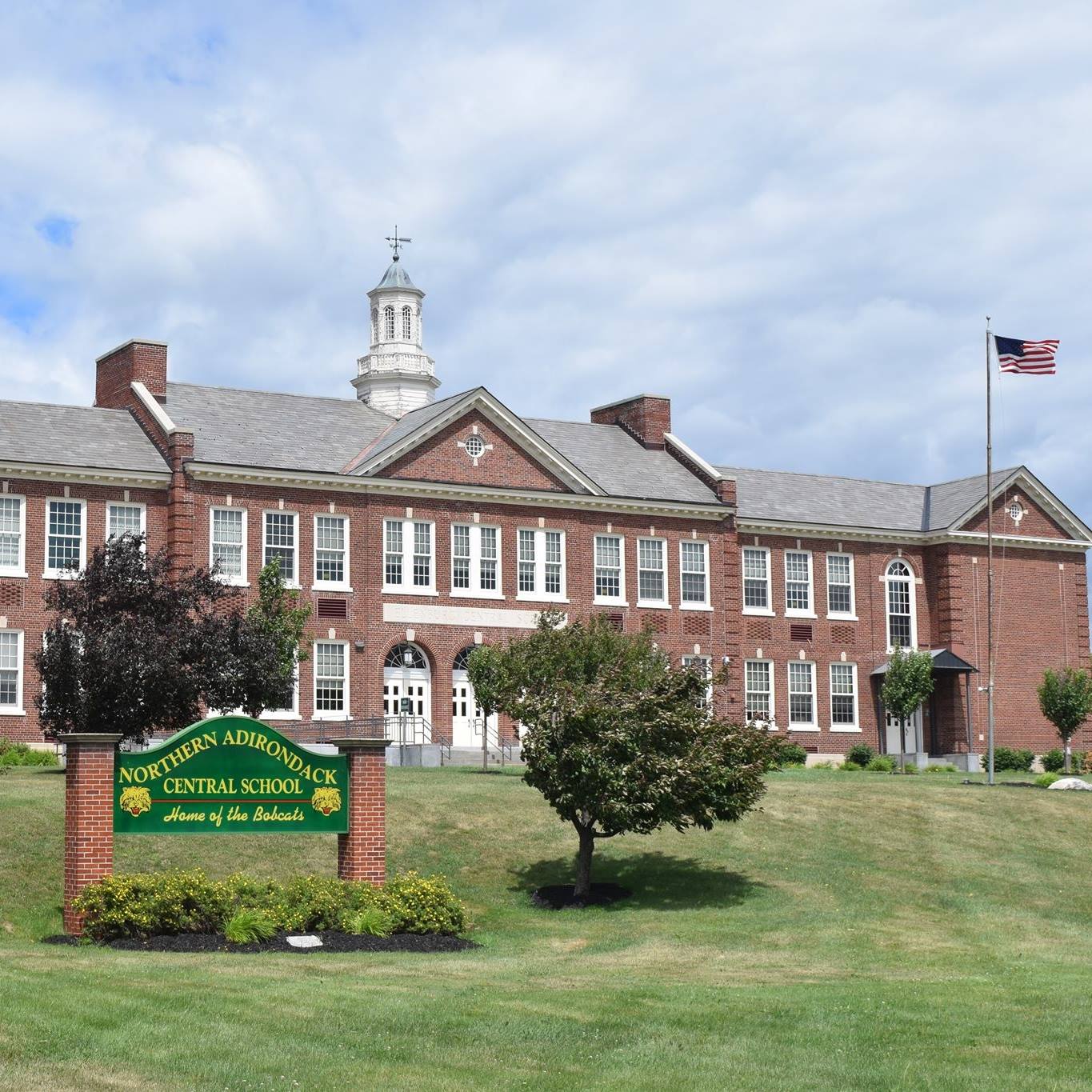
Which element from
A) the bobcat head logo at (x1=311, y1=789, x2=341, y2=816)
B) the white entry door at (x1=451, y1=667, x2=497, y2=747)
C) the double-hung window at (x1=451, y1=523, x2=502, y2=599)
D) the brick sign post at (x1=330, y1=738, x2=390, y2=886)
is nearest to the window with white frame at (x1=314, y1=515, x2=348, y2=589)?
the double-hung window at (x1=451, y1=523, x2=502, y2=599)

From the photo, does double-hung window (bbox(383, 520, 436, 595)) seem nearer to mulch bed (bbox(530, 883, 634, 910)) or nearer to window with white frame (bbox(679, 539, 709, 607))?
window with white frame (bbox(679, 539, 709, 607))

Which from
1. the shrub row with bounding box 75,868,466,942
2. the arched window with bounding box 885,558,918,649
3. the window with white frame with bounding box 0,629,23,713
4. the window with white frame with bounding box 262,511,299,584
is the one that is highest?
the window with white frame with bounding box 262,511,299,584

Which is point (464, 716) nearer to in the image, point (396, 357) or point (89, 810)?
point (396, 357)

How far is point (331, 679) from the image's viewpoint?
48.1 m

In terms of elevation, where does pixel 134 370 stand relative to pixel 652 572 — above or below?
above

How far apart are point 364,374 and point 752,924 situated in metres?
36.3

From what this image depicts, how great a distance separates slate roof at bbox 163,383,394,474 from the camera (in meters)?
48.0

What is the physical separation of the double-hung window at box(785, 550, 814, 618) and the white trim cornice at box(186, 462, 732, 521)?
11.6ft

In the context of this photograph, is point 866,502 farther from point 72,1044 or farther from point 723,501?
point 72,1044

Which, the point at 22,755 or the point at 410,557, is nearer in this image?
the point at 22,755

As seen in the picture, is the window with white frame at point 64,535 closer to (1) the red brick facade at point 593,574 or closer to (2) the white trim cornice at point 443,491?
(1) the red brick facade at point 593,574

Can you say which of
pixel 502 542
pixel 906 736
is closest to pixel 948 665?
pixel 906 736

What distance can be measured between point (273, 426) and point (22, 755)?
12814mm

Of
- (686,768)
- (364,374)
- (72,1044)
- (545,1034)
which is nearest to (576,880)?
(686,768)
